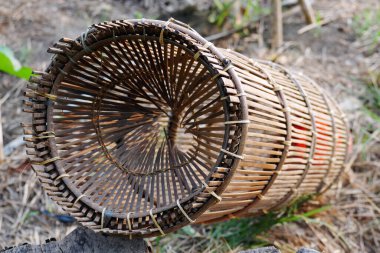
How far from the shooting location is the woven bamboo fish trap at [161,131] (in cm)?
110

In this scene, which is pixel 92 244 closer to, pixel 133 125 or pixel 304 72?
pixel 133 125

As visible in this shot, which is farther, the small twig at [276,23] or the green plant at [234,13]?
the green plant at [234,13]

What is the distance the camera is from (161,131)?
63.6 inches

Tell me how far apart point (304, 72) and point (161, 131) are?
1077mm

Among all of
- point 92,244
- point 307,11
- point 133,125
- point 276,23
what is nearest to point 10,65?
point 133,125

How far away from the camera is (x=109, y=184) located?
137 centimetres

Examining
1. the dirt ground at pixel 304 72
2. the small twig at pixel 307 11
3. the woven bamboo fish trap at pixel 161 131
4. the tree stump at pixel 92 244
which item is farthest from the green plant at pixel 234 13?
the tree stump at pixel 92 244

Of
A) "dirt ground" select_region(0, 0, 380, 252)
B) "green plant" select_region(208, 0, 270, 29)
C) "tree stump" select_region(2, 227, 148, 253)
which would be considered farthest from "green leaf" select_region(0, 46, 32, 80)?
"green plant" select_region(208, 0, 270, 29)

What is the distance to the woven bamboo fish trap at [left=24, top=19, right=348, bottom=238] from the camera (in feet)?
3.60

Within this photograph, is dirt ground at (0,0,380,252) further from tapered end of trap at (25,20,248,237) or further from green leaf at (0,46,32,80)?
green leaf at (0,46,32,80)

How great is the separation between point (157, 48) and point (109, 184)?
413 millimetres

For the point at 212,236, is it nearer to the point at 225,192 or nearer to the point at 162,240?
the point at 162,240

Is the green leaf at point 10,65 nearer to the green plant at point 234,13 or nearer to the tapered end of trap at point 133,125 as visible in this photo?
the tapered end of trap at point 133,125

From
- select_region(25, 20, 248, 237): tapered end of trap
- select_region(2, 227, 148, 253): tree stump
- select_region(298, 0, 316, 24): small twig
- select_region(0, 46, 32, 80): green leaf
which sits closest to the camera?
select_region(25, 20, 248, 237): tapered end of trap
